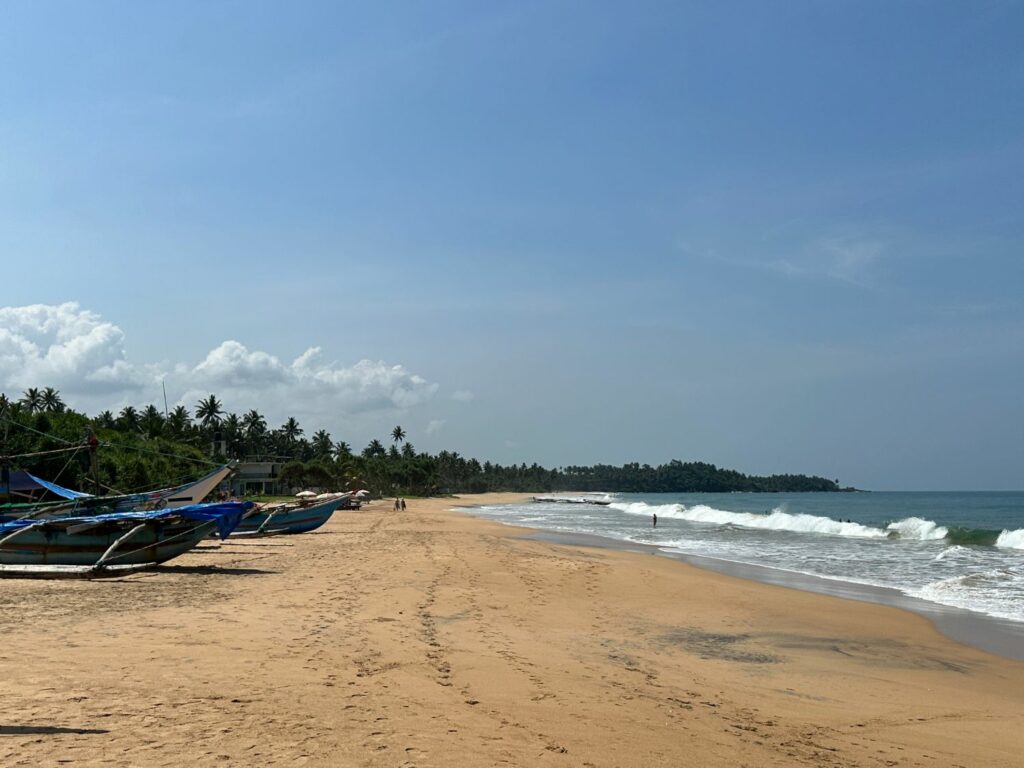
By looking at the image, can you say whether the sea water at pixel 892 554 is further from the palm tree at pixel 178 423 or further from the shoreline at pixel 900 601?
the palm tree at pixel 178 423

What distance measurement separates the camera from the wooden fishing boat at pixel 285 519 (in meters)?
34.1

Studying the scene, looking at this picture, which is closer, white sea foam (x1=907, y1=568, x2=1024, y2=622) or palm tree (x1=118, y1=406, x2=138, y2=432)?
white sea foam (x1=907, y1=568, x2=1024, y2=622)

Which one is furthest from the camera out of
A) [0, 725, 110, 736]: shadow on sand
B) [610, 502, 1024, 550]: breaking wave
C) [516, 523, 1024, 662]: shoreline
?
[610, 502, 1024, 550]: breaking wave

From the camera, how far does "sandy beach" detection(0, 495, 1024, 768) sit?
6438 millimetres

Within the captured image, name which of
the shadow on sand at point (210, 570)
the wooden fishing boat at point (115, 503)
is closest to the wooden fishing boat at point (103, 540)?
the shadow on sand at point (210, 570)

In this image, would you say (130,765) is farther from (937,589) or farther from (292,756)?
(937,589)

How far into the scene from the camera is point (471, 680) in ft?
→ 29.0

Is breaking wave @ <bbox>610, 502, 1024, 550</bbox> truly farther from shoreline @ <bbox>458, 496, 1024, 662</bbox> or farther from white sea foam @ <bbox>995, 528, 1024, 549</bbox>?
shoreline @ <bbox>458, 496, 1024, 662</bbox>

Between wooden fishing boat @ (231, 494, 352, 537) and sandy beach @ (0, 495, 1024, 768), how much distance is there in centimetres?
1590

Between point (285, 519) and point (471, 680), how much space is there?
97.3ft

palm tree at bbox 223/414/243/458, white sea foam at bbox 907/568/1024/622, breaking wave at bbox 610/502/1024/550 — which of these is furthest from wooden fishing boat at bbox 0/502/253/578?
palm tree at bbox 223/414/243/458

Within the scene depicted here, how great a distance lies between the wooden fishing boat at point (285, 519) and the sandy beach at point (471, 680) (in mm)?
15900

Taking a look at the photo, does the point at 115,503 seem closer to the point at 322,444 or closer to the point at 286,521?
the point at 286,521

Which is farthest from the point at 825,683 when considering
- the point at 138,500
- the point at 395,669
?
the point at 138,500
